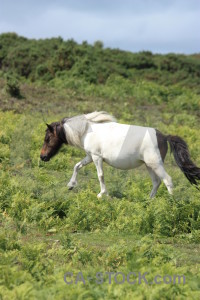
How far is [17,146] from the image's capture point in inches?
609

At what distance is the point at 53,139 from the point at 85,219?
11.9ft

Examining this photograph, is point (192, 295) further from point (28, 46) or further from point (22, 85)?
point (28, 46)

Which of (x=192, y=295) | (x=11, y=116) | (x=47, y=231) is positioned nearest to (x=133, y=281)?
(x=192, y=295)

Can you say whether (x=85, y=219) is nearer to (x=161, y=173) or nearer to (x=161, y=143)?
(x=161, y=173)

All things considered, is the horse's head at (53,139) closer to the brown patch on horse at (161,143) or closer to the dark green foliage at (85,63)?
the brown patch on horse at (161,143)

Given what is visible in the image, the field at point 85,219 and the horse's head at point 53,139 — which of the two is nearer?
the field at point 85,219

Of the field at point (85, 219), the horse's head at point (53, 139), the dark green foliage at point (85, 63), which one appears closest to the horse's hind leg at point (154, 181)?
the field at point (85, 219)

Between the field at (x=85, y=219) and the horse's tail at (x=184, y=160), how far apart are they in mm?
426

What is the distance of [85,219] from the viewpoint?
8477 mm

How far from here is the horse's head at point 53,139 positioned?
38.0 ft

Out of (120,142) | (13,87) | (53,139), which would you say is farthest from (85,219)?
(13,87)

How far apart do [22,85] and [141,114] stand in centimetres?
693

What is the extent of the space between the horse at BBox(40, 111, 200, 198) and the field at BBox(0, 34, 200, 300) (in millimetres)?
477

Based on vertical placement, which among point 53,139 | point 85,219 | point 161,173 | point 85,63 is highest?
point 85,63
